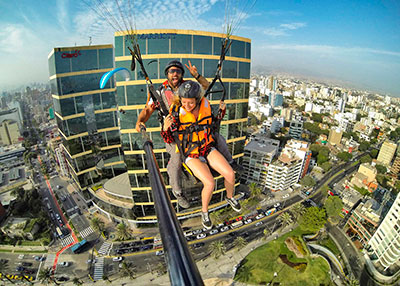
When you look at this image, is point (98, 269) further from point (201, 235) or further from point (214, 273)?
point (214, 273)

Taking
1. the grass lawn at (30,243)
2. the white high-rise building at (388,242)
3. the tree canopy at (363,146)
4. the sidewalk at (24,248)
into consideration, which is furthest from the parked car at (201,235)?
the tree canopy at (363,146)

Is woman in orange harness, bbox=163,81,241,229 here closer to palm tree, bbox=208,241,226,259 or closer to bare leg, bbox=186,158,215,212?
bare leg, bbox=186,158,215,212

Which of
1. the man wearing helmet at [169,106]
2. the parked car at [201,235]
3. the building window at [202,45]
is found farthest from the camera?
the parked car at [201,235]

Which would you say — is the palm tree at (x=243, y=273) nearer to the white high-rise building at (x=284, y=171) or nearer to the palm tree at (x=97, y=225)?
the white high-rise building at (x=284, y=171)

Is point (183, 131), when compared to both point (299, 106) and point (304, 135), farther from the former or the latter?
point (299, 106)

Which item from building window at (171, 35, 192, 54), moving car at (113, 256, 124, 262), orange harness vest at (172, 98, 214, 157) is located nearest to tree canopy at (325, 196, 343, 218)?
building window at (171, 35, 192, 54)

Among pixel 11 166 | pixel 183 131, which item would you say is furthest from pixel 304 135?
pixel 11 166

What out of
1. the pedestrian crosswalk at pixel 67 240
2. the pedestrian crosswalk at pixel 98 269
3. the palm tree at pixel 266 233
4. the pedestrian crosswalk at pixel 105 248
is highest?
the palm tree at pixel 266 233
